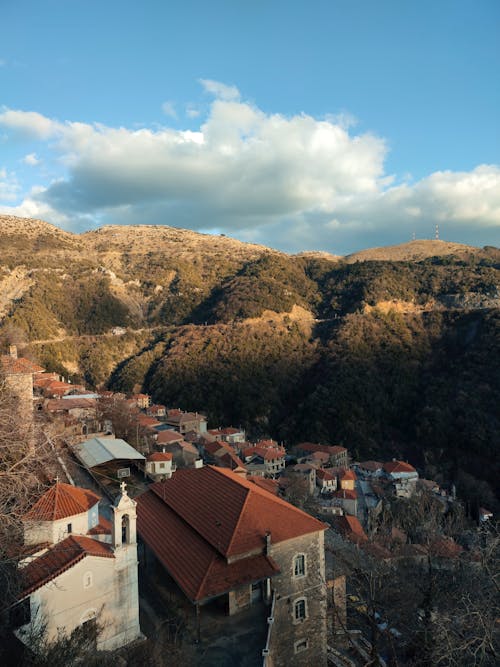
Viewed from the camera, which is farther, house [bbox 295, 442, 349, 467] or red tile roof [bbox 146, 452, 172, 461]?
house [bbox 295, 442, 349, 467]

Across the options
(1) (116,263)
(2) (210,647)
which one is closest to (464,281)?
(1) (116,263)

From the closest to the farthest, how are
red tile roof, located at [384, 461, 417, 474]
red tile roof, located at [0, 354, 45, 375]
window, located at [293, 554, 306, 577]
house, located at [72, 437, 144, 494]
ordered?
window, located at [293, 554, 306, 577] < house, located at [72, 437, 144, 494] < red tile roof, located at [0, 354, 45, 375] < red tile roof, located at [384, 461, 417, 474]

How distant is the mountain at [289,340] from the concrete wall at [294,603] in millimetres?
36339

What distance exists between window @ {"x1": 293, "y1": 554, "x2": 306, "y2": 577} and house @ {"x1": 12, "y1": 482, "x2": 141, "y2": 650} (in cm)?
425

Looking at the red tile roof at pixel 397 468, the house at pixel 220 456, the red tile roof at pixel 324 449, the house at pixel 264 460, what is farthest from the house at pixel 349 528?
the red tile roof at pixel 324 449

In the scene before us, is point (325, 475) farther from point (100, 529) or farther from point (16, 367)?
point (100, 529)

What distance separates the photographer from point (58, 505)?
31.2 feet

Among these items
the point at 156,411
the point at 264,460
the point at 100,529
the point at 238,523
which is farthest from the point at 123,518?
the point at 156,411

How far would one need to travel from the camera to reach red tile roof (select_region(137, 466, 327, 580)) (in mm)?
10766

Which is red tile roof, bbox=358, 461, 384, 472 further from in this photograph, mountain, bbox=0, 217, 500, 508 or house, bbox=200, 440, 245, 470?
house, bbox=200, 440, 245, 470

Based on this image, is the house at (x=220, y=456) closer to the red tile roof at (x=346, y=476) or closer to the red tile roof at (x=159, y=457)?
the red tile roof at (x=346, y=476)

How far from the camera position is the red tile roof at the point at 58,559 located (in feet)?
26.5

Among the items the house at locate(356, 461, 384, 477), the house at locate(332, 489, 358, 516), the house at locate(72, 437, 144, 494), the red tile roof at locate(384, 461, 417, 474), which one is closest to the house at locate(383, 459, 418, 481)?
the red tile roof at locate(384, 461, 417, 474)

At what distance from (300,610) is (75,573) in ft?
20.2
